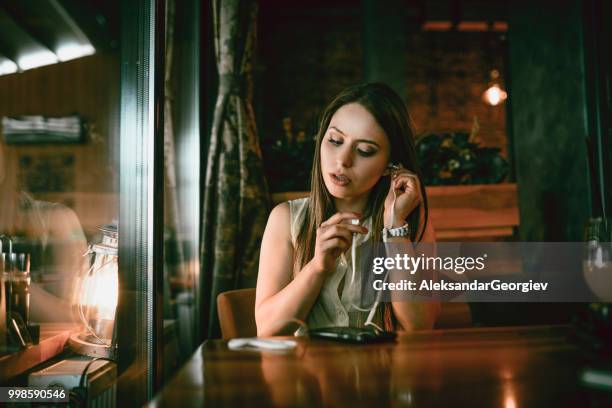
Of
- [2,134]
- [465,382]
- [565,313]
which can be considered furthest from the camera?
[565,313]

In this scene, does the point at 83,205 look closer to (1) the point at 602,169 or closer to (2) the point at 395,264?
(2) the point at 395,264

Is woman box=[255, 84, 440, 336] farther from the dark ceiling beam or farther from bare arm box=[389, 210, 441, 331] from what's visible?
A: the dark ceiling beam

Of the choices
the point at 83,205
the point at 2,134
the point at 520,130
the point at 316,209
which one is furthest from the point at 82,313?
the point at 520,130

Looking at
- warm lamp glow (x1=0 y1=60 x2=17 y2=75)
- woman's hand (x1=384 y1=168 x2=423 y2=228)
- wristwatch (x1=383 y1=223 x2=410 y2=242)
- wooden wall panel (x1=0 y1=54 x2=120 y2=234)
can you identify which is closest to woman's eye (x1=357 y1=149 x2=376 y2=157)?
woman's hand (x1=384 y1=168 x2=423 y2=228)

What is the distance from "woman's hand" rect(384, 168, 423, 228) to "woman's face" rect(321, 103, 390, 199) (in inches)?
2.4

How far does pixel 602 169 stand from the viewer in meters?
2.12

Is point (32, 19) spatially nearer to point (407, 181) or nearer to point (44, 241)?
point (44, 241)

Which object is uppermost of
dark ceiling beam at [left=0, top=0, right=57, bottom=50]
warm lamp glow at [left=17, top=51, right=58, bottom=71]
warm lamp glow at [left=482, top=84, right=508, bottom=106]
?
warm lamp glow at [left=482, top=84, right=508, bottom=106]

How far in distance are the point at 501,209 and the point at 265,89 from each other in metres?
4.68

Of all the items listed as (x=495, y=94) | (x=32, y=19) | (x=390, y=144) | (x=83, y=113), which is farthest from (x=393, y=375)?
(x=495, y=94)

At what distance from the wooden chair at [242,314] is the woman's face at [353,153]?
415 millimetres

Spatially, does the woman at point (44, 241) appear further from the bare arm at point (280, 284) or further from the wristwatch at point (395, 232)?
the wristwatch at point (395, 232)

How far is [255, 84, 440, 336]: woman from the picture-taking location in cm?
140

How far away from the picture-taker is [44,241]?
1.06 meters
